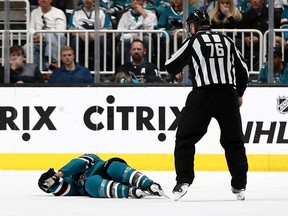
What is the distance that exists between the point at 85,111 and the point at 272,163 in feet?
6.81

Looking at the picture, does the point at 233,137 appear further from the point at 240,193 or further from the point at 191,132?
the point at 240,193

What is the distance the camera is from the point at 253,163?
13031 mm

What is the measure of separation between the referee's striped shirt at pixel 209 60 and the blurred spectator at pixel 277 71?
381cm

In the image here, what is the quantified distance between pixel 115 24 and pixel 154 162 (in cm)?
156

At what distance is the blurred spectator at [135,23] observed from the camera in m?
13.2

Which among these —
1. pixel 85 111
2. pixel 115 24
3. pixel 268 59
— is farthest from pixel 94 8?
pixel 268 59

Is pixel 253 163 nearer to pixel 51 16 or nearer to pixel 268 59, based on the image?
pixel 268 59

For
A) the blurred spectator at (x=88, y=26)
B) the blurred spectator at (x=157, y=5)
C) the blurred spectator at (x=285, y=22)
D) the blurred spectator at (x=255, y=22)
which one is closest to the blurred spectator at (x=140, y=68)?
the blurred spectator at (x=88, y=26)

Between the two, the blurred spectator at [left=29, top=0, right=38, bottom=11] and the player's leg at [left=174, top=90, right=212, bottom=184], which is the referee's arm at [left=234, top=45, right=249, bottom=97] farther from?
the blurred spectator at [left=29, top=0, right=38, bottom=11]

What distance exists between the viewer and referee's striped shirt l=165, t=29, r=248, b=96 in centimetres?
938

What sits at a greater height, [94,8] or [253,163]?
[94,8]

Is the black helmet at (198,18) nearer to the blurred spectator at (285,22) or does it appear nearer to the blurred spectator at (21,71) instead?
the blurred spectator at (285,22)

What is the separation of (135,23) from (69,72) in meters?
0.89

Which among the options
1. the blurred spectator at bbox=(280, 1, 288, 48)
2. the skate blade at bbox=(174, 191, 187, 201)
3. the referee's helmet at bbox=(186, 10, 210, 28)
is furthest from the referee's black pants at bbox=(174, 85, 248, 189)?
the blurred spectator at bbox=(280, 1, 288, 48)
